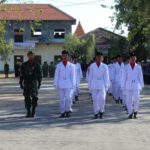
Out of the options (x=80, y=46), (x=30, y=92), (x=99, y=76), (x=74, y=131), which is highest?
(x=80, y=46)

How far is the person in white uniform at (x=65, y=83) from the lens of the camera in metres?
17.9

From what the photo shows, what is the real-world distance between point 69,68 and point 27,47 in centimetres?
6171

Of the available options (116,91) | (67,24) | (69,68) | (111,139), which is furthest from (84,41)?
(111,139)

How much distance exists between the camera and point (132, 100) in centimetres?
1798

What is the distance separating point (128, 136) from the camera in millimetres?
13633

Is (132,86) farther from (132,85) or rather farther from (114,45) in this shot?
(114,45)

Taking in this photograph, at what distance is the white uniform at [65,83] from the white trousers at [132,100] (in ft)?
5.64

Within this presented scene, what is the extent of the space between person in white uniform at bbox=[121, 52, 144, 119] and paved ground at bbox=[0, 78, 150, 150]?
37 centimetres

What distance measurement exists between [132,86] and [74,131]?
4028 millimetres

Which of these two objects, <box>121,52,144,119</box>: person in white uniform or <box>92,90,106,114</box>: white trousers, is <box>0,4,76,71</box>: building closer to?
<box>121,52,144,119</box>: person in white uniform

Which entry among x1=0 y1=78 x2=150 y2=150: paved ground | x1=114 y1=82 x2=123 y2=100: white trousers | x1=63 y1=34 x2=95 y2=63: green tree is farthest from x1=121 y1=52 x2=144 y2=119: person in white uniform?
x1=63 y1=34 x2=95 y2=63: green tree

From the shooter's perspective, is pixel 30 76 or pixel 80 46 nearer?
pixel 30 76

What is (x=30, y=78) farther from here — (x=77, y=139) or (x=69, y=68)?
(x=77, y=139)

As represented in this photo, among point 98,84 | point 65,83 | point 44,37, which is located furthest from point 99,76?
point 44,37
